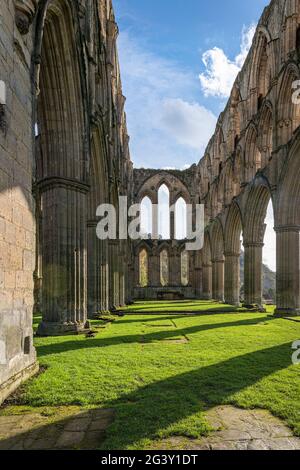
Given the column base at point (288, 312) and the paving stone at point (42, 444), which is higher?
the paving stone at point (42, 444)

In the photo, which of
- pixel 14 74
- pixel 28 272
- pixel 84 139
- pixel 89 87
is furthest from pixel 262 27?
pixel 28 272

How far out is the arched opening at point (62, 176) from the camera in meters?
9.10

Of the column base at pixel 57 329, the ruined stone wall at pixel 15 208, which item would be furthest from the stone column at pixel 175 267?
the ruined stone wall at pixel 15 208

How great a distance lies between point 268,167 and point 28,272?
15.1 metres

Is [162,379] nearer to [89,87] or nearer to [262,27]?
[89,87]

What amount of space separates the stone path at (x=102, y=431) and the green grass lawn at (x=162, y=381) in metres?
0.12

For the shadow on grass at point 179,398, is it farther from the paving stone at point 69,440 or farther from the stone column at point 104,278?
the stone column at point 104,278

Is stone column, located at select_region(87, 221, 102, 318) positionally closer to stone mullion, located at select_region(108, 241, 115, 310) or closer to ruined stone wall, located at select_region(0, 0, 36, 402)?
stone mullion, located at select_region(108, 241, 115, 310)

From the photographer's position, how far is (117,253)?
19.4 meters

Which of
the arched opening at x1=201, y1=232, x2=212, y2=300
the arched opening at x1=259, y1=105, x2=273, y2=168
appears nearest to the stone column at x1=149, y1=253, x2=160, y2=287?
the arched opening at x1=201, y1=232, x2=212, y2=300

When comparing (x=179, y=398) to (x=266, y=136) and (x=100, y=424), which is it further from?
(x=266, y=136)

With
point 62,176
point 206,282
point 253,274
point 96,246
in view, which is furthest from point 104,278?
point 206,282

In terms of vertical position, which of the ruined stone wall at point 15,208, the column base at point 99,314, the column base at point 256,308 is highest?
the ruined stone wall at point 15,208

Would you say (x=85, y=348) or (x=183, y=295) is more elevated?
(x=85, y=348)
